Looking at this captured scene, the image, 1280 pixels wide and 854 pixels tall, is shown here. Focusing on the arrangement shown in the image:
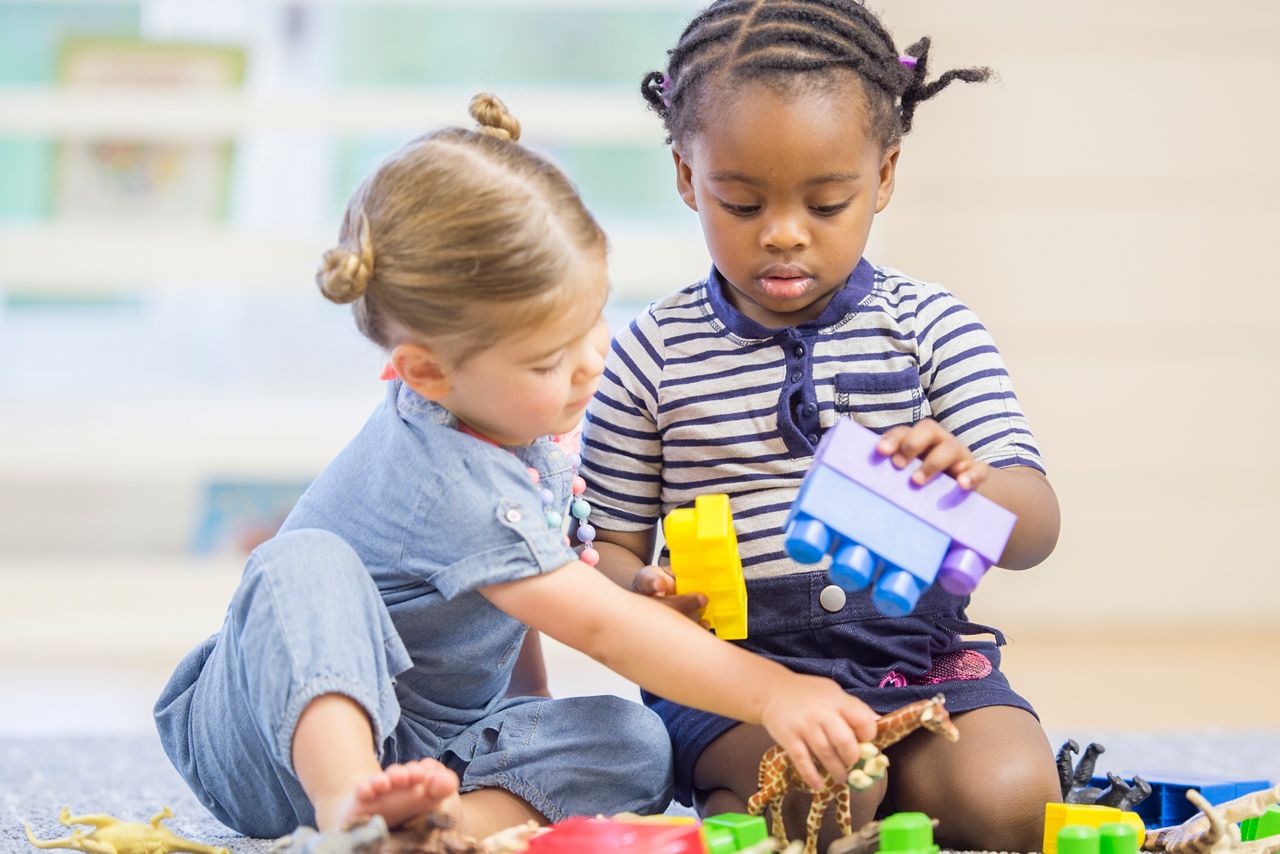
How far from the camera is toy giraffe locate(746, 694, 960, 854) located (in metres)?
0.77

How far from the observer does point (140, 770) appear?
4.14 ft

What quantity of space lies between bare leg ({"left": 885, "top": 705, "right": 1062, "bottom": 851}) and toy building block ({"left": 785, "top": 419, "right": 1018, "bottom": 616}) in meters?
0.19

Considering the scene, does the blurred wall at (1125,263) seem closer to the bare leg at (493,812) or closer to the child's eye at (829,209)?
the child's eye at (829,209)

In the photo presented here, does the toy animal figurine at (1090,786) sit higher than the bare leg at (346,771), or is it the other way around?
the bare leg at (346,771)

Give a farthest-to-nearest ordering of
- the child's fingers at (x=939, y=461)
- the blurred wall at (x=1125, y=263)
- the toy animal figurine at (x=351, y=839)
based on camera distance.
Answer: the blurred wall at (x=1125, y=263) → the child's fingers at (x=939, y=461) → the toy animal figurine at (x=351, y=839)

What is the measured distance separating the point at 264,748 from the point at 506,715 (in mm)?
156

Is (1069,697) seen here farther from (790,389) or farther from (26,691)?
(26,691)

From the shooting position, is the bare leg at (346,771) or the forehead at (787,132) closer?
the bare leg at (346,771)

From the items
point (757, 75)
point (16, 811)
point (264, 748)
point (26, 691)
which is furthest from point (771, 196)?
point (26, 691)

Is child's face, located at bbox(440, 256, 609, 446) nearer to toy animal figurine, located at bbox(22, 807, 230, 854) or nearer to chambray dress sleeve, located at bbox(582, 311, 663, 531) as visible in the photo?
chambray dress sleeve, located at bbox(582, 311, 663, 531)

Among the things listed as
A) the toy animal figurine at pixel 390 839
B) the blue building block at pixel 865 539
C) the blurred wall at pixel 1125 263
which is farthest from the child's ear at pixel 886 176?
the blurred wall at pixel 1125 263

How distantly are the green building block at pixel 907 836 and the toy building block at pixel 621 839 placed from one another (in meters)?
0.09

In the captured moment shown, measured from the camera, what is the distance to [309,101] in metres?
2.26

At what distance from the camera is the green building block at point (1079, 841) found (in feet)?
2.49
